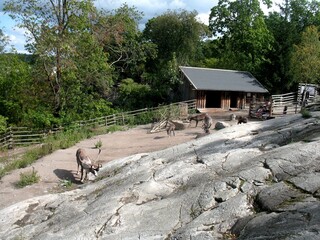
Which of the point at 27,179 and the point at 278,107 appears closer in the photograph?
the point at 27,179

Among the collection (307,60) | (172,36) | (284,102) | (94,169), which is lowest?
(94,169)

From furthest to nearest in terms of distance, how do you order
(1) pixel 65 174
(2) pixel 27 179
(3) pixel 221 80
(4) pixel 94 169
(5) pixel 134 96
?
(5) pixel 134 96, (3) pixel 221 80, (1) pixel 65 174, (2) pixel 27 179, (4) pixel 94 169

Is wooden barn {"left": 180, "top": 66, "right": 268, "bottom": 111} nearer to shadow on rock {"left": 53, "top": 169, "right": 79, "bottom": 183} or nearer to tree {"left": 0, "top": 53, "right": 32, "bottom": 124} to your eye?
tree {"left": 0, "top": 53, "right": 32, "bottom": 124}

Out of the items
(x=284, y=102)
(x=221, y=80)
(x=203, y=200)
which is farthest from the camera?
(x=221, y=80)

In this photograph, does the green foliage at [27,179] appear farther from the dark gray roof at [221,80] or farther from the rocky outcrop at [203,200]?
the dark gray roof at [221,80]

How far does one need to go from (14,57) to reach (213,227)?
28.1 m

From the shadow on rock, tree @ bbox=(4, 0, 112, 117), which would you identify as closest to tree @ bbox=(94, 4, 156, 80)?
tree @ bbox=(4, 0, 112, 117)

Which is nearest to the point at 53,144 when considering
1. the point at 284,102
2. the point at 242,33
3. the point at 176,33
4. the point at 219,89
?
the point at 219,89

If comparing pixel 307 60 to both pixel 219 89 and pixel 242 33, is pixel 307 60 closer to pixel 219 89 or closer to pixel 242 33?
pixel 219 89

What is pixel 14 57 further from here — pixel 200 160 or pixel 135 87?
pixel 200 160

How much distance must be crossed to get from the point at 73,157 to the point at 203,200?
39.4ft

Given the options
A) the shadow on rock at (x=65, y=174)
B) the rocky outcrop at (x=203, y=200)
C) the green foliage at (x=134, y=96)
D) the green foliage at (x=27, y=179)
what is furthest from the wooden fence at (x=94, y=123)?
the rocky outcrop at (x=203, y=200)

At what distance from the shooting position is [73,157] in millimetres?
19844

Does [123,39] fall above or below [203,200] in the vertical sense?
above
